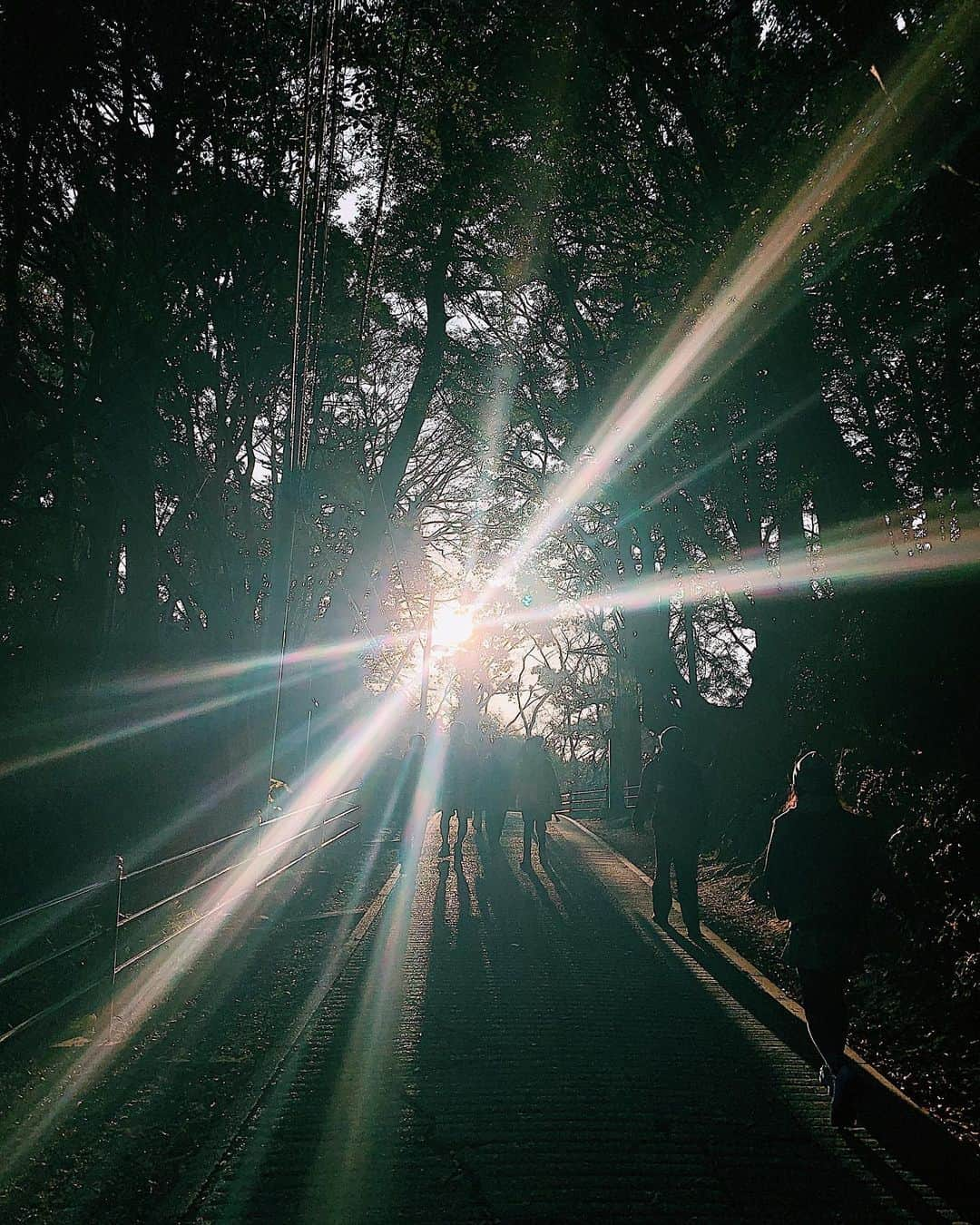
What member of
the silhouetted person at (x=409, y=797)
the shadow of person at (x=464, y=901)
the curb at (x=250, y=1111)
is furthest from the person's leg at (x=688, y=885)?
the silhouetted person at (x=409, y=797)

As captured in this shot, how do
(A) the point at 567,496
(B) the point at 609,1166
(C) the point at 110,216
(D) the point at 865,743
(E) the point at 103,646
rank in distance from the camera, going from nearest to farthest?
(B) the point at 609,1166 < (D) the point at 865,743 < (C) the point at 110,216 < (E) the point at 103,646 < (A) the point at 567,496

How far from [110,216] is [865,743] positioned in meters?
12.0

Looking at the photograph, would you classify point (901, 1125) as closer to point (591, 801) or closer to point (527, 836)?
point (527, 836)

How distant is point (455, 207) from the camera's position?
1628 cm

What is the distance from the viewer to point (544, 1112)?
17.9 ft

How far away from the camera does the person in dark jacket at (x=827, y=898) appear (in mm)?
5723

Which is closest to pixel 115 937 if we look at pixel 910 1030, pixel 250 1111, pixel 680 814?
pixel 250 1111

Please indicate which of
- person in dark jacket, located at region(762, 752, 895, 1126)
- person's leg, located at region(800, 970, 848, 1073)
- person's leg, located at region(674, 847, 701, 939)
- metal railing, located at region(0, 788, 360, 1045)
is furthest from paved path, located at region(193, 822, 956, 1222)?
metal railing, located at region(0, 788, 360, 1045)

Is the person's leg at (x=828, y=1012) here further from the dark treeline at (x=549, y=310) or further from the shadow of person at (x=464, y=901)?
the shadow of person at (x=464, y=901)

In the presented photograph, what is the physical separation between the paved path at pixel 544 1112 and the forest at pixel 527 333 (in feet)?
7.08

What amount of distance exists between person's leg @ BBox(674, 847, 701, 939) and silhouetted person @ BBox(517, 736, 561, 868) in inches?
238

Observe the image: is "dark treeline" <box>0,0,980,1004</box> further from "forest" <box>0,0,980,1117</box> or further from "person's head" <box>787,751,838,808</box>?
"person's head" <box>787,751,838,808</box>

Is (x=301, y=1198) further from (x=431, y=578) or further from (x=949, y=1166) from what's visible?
(x=431, y=578)

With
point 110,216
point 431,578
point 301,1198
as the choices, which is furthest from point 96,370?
point 431,578
